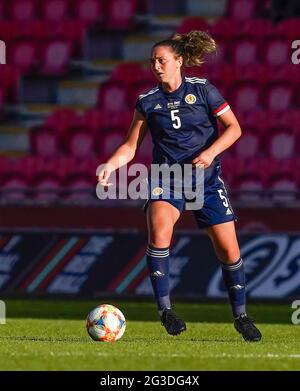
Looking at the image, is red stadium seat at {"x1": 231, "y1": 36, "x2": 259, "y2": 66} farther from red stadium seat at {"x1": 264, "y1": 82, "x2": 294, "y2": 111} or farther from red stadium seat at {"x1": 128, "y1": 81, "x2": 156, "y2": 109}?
red stadium seat at {"x1": 128, "y1": 81, "x2": 156, "y2": 109}

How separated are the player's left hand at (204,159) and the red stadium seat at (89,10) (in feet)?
36.2

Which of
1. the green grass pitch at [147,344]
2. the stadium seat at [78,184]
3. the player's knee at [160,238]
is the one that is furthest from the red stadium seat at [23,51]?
the player's knee at [160,238]

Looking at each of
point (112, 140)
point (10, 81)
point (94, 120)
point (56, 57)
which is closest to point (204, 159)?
point (112, 140)

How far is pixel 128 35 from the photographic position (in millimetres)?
19406

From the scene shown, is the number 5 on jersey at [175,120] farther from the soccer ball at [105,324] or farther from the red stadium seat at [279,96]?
the red stadium seat at [279,96]

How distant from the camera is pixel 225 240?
9000 millimetres

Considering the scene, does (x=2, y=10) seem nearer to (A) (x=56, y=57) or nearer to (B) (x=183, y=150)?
(A) (x=56, y=57)

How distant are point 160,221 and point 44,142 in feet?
29.3

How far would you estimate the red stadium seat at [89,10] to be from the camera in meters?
19.5

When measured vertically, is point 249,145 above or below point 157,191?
below

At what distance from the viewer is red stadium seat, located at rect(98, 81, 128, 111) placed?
58.8 ft

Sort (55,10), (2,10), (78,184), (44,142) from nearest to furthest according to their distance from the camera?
1. (78,184)
2. (44,142)
3. (55,10)
4. (2,10)
